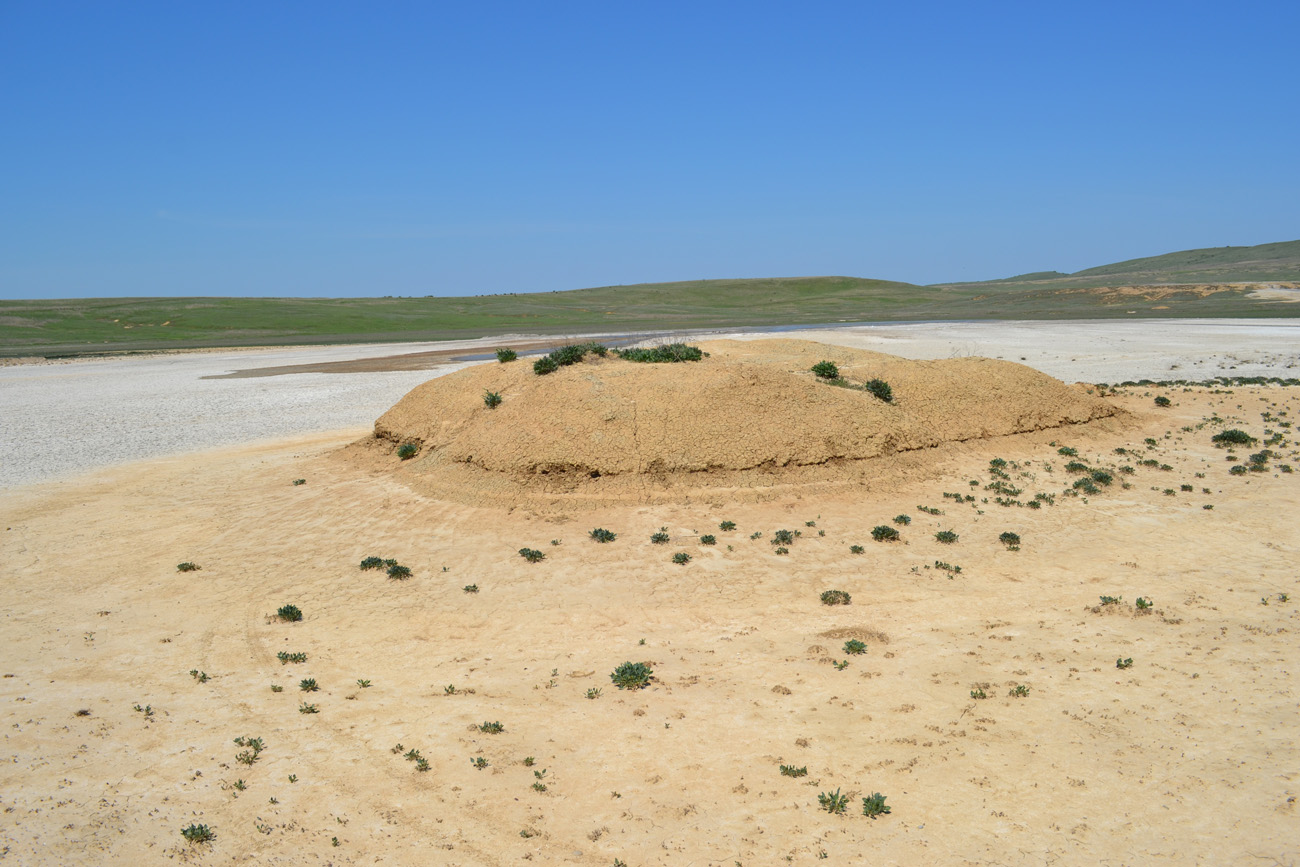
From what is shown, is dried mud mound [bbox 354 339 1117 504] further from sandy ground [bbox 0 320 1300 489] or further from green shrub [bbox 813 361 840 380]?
sandy ground [bbox 0 320 1300 489]

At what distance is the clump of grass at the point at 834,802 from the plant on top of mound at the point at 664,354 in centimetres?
1309

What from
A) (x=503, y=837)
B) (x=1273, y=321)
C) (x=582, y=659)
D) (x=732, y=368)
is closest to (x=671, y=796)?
(x=503, y=837)

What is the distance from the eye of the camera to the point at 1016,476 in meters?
16.2

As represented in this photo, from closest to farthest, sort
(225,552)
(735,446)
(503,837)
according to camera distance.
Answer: (503,837) → (225,552) → (735,446)

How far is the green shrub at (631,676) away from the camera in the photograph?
8977mm

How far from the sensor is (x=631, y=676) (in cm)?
901

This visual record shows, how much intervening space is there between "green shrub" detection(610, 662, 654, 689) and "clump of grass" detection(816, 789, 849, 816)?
2.64 m


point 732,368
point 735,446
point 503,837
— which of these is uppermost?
point 732,368

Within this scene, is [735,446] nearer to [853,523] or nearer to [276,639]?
[853,523]

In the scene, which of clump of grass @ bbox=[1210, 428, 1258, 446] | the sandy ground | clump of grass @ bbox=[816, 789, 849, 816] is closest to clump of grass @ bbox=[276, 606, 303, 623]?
clump of grass @ bbox=[816, 789, 849, 816]

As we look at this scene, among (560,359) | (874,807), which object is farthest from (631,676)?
(560,359)

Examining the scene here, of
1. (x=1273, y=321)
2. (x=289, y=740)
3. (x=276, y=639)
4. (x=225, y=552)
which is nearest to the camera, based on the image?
(x=289, y=740)

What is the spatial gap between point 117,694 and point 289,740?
2594mm

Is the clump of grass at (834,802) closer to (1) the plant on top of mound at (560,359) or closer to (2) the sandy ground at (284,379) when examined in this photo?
(1) the plant on top of mound at (560,359)
